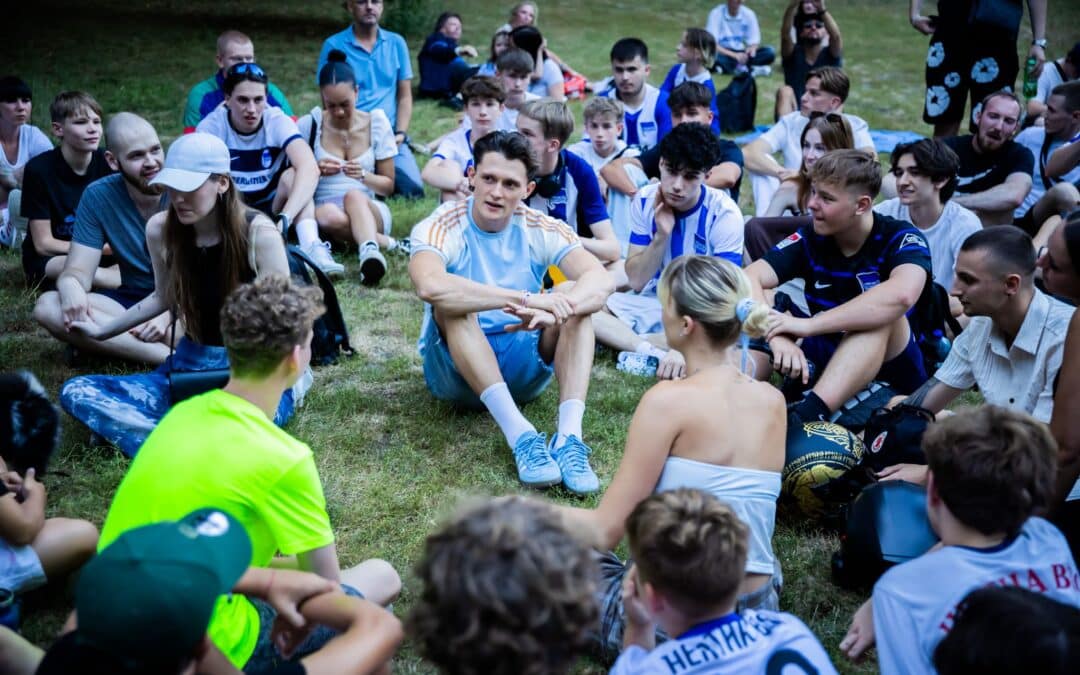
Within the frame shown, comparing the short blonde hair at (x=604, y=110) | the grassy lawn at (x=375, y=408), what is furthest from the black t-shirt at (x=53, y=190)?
the short blonde hair at (x=604, y=110)

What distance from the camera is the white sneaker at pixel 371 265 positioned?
605 centimetres

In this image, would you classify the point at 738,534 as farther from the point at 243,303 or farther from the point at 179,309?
the point at 179,309

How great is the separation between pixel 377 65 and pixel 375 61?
0.04 metres

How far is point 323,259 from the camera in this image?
622 cm

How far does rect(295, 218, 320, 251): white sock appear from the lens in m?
6.32

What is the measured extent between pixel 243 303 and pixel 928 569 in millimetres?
1877

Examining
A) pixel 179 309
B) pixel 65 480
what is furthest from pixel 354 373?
pixel 65 480

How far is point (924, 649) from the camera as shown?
2.15 m

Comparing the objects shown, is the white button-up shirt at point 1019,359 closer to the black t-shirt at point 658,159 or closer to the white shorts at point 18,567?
the black t-shirt at point 658,159

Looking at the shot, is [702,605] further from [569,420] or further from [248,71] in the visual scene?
[248,71]

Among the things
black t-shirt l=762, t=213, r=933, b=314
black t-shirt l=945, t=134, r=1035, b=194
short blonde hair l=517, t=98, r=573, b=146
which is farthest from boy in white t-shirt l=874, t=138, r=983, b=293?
short blonde hair l=517, t=98, r=573, b=146

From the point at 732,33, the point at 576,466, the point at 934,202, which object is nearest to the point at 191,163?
the point at 576,466

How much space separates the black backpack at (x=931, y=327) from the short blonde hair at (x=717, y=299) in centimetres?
207

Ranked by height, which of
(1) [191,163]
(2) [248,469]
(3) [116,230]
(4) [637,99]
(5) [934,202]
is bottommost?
(3) [116,230]
